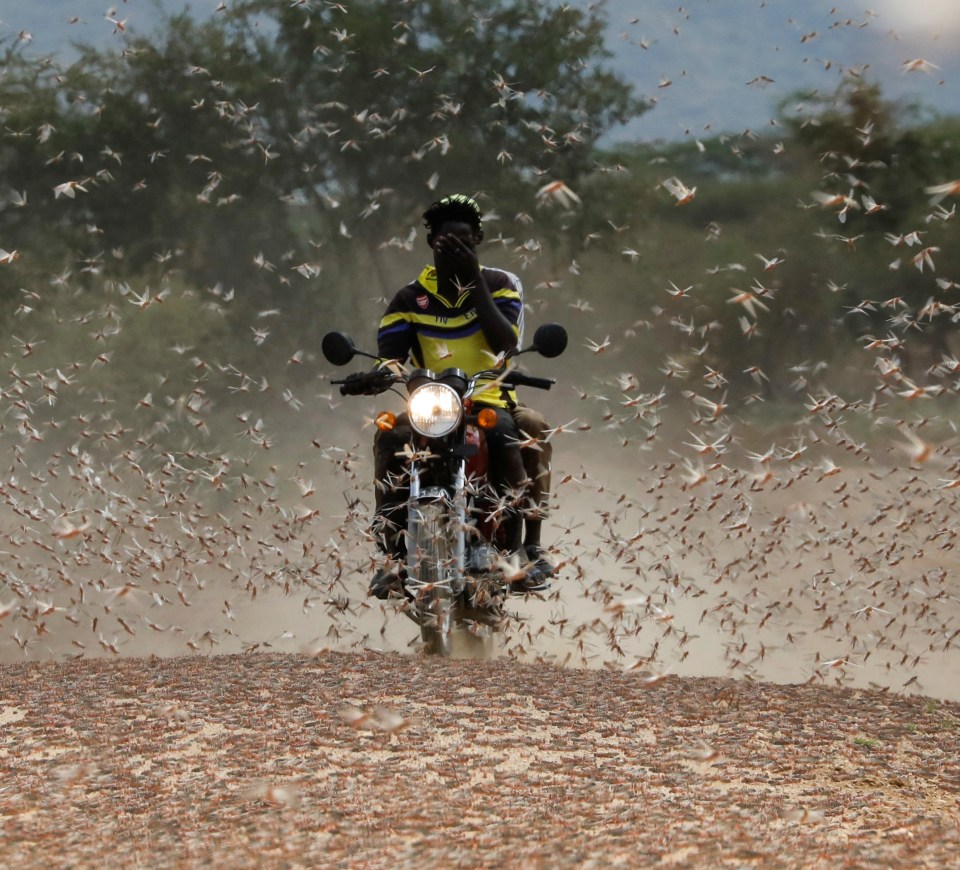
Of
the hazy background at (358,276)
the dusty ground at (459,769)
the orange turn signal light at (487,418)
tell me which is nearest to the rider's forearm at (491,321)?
the orange turn signal light at (487,418)

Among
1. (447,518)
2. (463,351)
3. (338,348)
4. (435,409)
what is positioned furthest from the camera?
(463,351)

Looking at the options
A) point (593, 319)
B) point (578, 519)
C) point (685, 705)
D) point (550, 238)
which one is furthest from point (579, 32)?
point (685, 705)

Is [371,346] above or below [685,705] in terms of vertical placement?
above

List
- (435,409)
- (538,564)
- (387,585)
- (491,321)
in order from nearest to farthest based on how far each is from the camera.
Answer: (435,409), (387,585), (491,321), (538,564)

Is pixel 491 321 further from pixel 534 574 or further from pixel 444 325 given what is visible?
pixel 534 574

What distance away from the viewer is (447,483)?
289 inches

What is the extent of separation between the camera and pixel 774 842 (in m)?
4.54

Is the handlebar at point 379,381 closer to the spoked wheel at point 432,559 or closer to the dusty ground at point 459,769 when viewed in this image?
the spoked wheel at point 432,559

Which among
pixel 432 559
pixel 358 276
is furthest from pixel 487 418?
pixel 358 276

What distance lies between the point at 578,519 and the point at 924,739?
308 inches

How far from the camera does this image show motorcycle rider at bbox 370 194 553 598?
7594mm

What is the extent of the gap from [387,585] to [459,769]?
2113 mm

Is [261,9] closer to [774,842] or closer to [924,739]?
[924,739]

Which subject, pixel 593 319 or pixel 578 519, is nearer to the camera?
pixel 578 519
